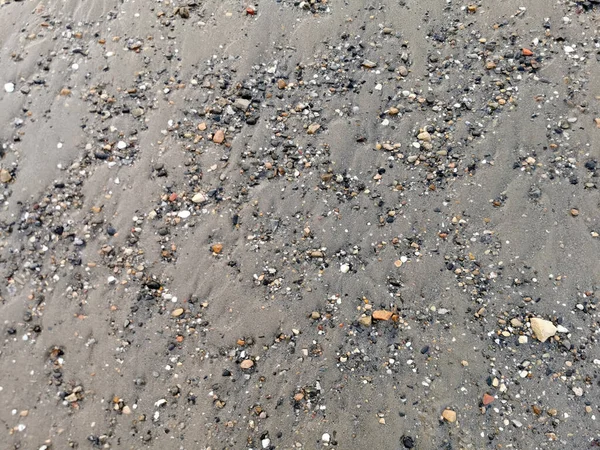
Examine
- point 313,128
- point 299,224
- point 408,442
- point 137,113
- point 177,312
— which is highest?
point 137,113

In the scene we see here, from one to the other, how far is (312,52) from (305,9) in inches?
20.9

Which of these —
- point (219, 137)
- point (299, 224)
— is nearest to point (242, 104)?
point (219, 137)

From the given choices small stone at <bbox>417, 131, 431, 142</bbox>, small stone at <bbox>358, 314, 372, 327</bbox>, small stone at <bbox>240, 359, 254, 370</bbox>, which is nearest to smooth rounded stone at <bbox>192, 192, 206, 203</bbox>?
small stone at <bbox>240, 359, 254, 370</bbox>

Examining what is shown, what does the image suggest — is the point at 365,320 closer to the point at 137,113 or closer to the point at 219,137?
the point at 219,137

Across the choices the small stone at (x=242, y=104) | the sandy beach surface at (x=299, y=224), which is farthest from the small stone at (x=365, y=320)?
the small stone at (x=242, y=104)

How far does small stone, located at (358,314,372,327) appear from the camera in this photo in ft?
12.6

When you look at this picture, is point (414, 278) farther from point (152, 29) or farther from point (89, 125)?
point (152, 29)

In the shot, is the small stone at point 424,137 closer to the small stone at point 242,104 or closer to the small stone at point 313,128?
the small stone at point 313,128

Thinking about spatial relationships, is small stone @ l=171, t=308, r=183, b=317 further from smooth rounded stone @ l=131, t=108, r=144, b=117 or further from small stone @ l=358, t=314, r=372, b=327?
smooth rounded stone @ l=131, t=108, r=144, b=117

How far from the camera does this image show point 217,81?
15.7 ft

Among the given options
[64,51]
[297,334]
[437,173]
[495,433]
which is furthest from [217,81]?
[495,433]

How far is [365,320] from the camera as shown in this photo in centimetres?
386

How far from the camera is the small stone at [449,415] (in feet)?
11.7

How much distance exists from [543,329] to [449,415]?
0.95 meters
